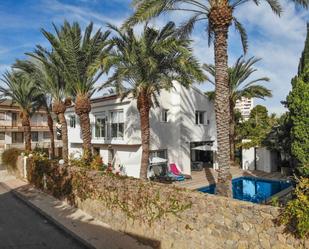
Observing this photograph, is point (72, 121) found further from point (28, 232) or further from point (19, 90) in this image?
point (28, 232)

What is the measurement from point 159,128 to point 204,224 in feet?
59.0

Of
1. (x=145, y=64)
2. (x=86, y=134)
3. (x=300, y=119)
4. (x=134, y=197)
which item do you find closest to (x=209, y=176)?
(x=86, y=134)

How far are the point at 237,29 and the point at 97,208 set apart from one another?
38.3 ft

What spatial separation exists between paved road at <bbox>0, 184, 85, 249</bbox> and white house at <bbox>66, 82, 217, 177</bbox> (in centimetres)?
1050

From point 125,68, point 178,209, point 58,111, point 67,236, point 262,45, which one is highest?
point 262,45

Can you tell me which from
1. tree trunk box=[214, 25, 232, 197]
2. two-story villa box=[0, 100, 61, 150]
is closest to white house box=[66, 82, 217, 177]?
tree trunk box=[214, 25, 232, 197]

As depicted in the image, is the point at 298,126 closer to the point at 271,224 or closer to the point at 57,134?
the point at 271,224

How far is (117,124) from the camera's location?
2595cm

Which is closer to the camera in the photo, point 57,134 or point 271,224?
point 271,224

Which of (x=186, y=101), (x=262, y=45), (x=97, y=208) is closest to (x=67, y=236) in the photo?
(x=97, y=208)

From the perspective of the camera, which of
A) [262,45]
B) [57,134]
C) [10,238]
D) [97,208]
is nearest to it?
[10,238]

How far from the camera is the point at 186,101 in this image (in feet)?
94.4

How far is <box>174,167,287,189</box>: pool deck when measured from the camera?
22672mm

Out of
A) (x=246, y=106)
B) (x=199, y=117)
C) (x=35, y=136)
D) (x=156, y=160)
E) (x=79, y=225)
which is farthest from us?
(x=246, y=106)
